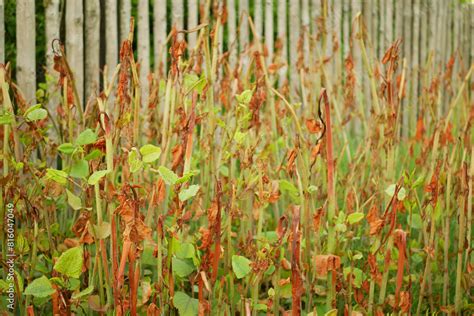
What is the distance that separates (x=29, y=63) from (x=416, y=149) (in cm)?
255

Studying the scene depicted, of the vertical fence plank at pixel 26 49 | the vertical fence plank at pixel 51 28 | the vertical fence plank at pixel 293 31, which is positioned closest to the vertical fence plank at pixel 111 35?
the vertical fence plank at pixel 51 28

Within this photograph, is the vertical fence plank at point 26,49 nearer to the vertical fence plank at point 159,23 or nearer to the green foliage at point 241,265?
the vertical fence plank at point 159,23

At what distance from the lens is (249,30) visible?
16.0 ft

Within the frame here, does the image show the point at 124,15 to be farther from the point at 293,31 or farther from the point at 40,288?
the point at 40,288

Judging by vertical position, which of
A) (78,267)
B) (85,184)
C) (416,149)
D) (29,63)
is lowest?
(416,149)

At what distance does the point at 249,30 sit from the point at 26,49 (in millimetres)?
2039

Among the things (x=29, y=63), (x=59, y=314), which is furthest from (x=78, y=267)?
(x=29, y=63)

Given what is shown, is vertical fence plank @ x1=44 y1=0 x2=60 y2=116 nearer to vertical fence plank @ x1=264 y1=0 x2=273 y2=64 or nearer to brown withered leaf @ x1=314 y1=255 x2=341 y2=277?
vertical fence plank @ x1=264 y1=0 x2=273 y2=64

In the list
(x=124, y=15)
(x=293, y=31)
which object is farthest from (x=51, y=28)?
→ (x=293, y=31)

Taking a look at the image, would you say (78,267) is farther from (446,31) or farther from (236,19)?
(446,31)

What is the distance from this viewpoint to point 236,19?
15.7 feet

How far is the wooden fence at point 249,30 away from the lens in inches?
123

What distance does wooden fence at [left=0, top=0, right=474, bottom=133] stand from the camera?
3.11 m

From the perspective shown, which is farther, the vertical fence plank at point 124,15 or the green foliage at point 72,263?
the vertical fence plank at point 124,15
